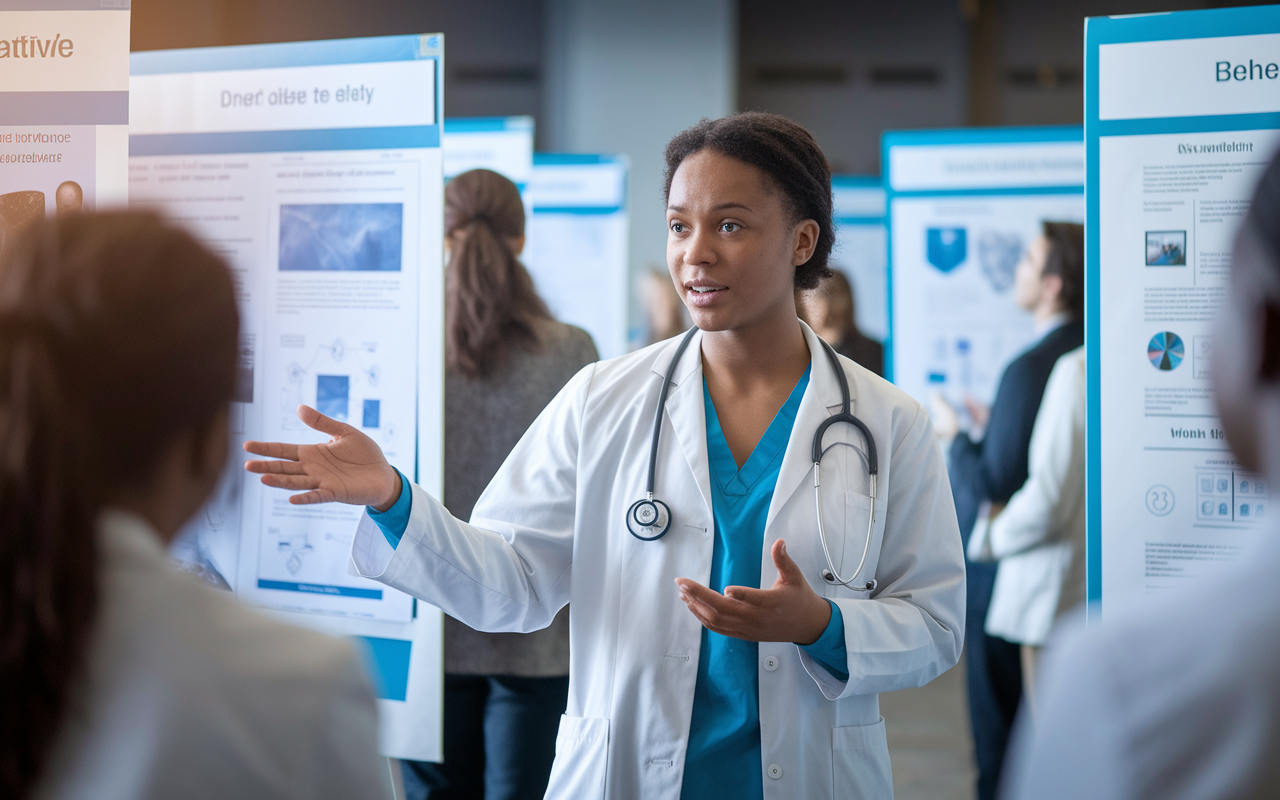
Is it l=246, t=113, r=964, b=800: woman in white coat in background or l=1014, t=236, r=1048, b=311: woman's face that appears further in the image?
l=1014, t=236, r=1048, b=311: woman's face

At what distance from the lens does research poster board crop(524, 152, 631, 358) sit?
5.01 meters

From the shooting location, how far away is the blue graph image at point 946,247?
414 centimetres

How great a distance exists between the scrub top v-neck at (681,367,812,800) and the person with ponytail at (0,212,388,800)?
806mm

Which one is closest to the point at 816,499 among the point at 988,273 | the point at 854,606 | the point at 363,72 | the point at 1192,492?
the point at 854,606

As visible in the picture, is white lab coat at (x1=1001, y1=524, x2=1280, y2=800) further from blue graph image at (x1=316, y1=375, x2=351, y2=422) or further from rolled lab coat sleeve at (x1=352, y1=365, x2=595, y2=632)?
blue graph image at (x1=316, y1=375, x2=351, y2=422)

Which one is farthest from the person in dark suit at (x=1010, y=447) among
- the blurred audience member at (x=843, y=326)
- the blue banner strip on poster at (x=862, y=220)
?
the blue banner strip on poster at (x=862, y=220)

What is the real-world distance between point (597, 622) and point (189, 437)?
0.91 metres

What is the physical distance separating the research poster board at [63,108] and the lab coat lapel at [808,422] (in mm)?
1365

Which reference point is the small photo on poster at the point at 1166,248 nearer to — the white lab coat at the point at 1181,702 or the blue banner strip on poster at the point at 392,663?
the white lab coat at the point at 1181,702

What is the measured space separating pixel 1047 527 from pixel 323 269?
7.74 ft

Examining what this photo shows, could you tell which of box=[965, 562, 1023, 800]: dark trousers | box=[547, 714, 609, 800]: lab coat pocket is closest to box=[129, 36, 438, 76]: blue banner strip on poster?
box=[547, 714, 609, 800]: lab coat pocket

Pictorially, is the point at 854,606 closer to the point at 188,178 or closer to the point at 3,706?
the point at 3,706

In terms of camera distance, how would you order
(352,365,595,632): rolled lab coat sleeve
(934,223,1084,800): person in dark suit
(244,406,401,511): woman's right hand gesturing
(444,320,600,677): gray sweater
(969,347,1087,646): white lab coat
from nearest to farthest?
(244,406,401,511): woman's right hand gesturing < (352,365,595,632): rolled lab coat sleeve < (444,320,600,677): gray sweater < (969,347,1087,646): white lab coat < (934,223,1084,800): person in dark suit

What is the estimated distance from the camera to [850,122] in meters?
7.95
